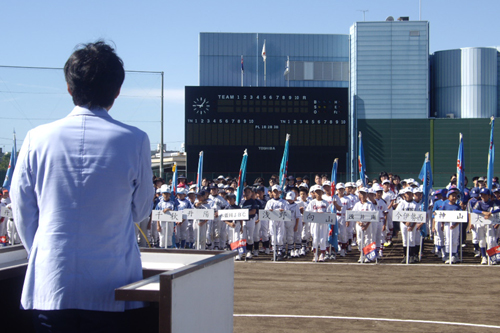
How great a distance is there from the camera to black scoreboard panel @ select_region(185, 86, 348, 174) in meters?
24.8

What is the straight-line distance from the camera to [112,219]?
99.0 inches

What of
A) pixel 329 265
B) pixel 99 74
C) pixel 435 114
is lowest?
pixel 329 265

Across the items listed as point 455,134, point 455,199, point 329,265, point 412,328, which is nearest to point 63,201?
point 412,328

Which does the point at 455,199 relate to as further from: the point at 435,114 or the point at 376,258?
the point at 435,114

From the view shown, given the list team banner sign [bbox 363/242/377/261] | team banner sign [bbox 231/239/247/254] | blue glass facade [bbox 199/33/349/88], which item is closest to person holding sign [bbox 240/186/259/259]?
team banner sign [bbox 231/239/247/254]

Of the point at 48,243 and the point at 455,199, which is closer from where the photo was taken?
the point at 48,243

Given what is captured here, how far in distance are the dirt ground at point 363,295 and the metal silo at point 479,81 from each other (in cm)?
1745

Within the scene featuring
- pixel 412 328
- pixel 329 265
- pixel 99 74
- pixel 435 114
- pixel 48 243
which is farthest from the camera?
A: pixel 435 114

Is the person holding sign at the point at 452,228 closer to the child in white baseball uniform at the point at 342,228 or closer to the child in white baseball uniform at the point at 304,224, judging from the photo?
the child in white baseball uniform at the point at 342,228

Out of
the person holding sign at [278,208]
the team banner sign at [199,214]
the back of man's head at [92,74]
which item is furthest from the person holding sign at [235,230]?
the back of man's head at [92,74]

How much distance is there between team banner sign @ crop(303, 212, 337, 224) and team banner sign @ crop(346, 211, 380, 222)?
16.1 inches

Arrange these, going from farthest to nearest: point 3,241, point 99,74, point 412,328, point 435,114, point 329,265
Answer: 1. point 435,114
2. point 3,241
3. point 329,265
4. point 412,328
5. point 99,74

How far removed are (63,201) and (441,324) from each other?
6876 mm

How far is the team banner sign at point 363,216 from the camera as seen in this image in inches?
576
